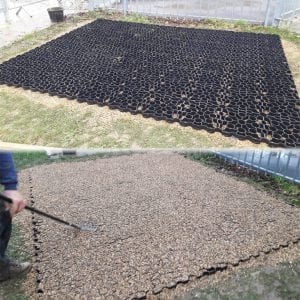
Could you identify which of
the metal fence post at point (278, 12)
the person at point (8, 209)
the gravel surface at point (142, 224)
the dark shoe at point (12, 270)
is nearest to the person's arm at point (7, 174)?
the person at point (8, 209)

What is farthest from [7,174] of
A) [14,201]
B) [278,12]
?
[278,12]

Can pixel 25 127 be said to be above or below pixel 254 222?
above

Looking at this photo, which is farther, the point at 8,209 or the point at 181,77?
the point at 181,77

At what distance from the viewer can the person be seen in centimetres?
227

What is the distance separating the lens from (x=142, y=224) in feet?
10.5

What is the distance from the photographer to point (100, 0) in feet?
31.1

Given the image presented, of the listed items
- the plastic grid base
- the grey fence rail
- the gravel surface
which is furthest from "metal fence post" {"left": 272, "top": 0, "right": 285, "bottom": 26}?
the gravel surface

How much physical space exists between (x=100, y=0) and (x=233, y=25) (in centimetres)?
362

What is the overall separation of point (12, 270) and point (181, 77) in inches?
138

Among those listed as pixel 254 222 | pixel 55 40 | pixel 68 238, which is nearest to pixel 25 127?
pixel 68 238

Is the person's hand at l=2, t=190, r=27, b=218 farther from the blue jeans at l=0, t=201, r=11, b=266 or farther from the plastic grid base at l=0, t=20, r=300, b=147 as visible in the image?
the plastic grid base at l=0, t=20, r=300, b=147

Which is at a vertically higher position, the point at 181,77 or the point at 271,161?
the point at 181,77

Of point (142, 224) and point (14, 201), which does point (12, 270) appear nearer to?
point (14, 201)

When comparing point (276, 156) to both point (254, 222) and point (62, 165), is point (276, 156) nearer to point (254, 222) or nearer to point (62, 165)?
point (254, 222)
